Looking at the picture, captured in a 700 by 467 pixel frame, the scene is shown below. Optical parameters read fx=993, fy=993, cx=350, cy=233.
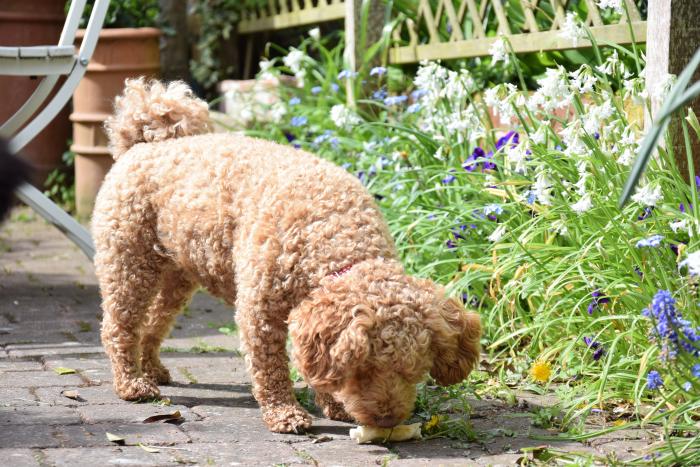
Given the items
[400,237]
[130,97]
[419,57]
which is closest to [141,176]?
[130,97]

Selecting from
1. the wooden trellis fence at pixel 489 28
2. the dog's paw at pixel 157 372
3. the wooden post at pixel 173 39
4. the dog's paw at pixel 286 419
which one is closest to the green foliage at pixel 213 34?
the wooden post at pixel 173 39

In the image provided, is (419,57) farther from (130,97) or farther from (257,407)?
(257,407)

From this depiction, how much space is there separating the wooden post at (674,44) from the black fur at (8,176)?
96.9 inches

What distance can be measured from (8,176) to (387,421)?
1506mm

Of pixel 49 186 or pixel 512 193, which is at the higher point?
pixel 512 193

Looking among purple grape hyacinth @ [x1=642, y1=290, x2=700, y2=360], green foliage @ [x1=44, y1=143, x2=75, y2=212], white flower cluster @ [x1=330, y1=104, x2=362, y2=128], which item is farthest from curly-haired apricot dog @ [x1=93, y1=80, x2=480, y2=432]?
green foliage @ [x1=44, y1=143, x2=75, y2=212]

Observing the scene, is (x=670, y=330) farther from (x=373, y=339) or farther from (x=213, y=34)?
(x=213, y=34)

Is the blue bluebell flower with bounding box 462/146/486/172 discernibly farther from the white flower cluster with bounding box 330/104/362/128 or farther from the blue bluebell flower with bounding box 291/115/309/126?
the blue bluebell flower with bounding box 291/115/309/126

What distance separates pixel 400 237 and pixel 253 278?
1364 millimetres

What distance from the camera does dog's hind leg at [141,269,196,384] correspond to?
12.6 ft

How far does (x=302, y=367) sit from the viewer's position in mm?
2893

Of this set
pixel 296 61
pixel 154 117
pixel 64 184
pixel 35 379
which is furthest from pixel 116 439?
pixel 64 184

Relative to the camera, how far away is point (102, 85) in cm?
731

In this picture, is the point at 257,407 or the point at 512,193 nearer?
the point at 257,407
